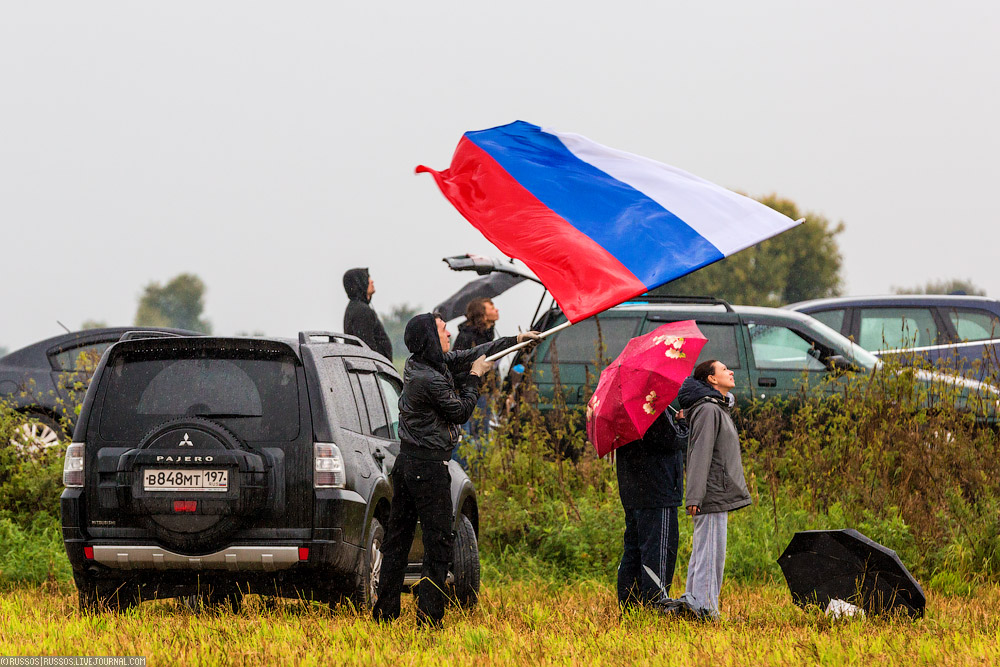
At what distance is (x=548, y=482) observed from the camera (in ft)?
37.1

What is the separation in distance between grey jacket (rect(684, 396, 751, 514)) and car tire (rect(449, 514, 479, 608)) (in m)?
1.67

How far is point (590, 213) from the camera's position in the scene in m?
7.53

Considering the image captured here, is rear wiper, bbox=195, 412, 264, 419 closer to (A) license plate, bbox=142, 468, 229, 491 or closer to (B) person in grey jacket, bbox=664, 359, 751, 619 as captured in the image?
(A) license plate, bbox=142, 468, 229, 491

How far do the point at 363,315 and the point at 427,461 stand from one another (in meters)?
4.99

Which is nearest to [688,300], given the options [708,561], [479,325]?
[479,325]

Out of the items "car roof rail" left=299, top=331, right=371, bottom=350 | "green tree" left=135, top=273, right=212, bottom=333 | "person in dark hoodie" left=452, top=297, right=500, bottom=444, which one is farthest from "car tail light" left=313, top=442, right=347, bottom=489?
"green tree" left=135, top=273, right=212, bottom=333

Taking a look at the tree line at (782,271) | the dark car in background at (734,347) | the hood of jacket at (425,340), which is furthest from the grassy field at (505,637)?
the tree line at (782,271)

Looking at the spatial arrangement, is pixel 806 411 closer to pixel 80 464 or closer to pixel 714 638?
pixel 714 638

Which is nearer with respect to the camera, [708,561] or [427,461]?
[427,461]

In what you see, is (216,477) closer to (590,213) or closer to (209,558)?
(209,558)

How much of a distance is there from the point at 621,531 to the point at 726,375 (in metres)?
3.03

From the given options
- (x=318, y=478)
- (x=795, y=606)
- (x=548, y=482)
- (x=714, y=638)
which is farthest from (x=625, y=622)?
(x=548, y=482)

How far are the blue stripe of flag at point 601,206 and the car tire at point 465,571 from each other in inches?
90.2

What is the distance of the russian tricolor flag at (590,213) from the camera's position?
Result: 273 inches
